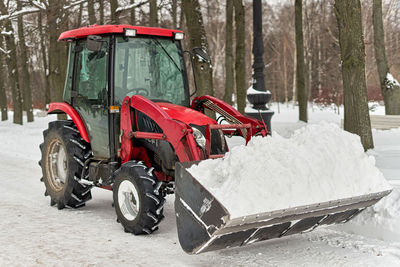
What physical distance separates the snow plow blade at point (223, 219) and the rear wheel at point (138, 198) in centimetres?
73

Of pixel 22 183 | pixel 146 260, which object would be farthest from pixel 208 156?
pixel 22 183

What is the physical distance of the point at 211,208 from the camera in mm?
4219

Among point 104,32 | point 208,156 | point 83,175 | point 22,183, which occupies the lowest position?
point 22,183

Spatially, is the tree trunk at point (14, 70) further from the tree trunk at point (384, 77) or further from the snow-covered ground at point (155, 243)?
the snow-covered ground at point (155, 243)

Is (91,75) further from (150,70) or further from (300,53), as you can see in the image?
(300,53)

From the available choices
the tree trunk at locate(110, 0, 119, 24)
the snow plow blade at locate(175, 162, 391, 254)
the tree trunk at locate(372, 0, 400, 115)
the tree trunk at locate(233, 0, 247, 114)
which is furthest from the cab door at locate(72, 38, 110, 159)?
the tree trunk at locate(372, 0, 400, 115)

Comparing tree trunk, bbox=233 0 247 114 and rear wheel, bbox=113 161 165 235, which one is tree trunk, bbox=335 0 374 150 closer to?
rear wheel, bbox=113 161 165 235

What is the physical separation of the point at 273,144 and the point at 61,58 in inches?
581

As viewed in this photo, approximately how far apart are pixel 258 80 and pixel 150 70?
3.77 m

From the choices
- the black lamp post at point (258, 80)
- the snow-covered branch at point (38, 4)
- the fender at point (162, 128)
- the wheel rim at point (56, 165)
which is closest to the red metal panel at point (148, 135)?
the fender at point (162, 128)

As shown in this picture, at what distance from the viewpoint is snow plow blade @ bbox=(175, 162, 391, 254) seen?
4.18 metres

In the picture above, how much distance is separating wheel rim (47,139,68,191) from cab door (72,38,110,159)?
81 cm

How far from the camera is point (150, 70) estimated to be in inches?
250

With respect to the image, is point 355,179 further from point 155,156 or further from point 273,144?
point 155,156
